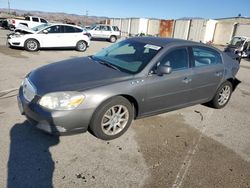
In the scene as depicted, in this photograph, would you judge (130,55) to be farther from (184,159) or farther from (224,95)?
(224,95)

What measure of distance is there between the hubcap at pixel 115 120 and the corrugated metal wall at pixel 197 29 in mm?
31846

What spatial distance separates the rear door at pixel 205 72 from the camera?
455 centimetres

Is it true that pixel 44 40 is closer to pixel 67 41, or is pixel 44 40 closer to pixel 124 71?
pixel 67 41

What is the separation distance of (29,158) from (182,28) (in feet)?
118

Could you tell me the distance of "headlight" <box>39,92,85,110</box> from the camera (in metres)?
3.20

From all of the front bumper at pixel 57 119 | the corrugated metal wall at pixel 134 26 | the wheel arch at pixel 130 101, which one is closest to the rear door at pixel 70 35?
the wheel arch at pixel 130 101

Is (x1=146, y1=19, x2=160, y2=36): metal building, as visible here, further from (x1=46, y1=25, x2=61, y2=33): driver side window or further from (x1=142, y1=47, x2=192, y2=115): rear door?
(x1=142, y1=47, x2=192, y2=115): rear door

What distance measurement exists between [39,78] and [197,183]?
266cm

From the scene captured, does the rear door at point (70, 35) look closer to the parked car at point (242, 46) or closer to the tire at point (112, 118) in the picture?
the tire at point (112, 118)

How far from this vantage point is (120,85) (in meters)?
3.53

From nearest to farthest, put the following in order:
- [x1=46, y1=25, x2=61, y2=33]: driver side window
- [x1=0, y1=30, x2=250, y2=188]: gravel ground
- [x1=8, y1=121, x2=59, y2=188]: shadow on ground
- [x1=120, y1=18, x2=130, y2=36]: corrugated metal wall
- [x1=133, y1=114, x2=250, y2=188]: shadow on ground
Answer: [x1=8, y1=121, x2=59, y2=188]: shadow on ground
[x1=0, y1=30, x2=250, y2=188]: gravel ground
[x1=133, y1=114, x2=250, y2=188]: shadow on ground
[x1=46, y1=25, x2=61, y2=33]: driver side window
[x1=120, y1=18, x2=130, y2=36]: corrugated metal wall

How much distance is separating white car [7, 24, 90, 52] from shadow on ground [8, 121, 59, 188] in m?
9.38

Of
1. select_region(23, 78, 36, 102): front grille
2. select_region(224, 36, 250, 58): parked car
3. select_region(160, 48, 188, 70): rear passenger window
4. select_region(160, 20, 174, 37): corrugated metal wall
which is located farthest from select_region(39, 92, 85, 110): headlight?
select_region(160, 20, 174, 37): corrugated metal wall

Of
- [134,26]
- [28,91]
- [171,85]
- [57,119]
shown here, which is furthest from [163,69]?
[134,26]
